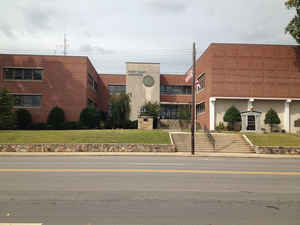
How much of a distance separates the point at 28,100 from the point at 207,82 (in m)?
27.5

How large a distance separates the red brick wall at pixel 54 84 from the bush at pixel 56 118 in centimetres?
132

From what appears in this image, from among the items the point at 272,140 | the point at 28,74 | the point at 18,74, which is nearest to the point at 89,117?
the point at 28,74

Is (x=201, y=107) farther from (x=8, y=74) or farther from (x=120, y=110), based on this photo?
(x=8, y=74)

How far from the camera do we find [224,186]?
763cm

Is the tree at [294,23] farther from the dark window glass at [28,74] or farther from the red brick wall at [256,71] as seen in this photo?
the dark window glass at [28,74]

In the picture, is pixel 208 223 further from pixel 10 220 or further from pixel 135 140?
pixel 135 140

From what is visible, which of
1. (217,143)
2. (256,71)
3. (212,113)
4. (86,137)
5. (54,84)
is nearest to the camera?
(86,137)

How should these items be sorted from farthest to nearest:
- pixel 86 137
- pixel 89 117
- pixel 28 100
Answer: pixel 28 100 < pixel 89 117 < pixel 86 137

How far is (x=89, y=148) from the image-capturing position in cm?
2097

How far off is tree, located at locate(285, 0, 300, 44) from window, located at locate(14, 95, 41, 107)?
38.6m

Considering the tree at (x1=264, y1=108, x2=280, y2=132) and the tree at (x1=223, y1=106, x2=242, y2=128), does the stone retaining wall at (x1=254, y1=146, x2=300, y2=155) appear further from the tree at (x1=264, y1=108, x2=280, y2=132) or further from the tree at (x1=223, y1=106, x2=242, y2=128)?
the tree at (x1=264, y1=108, x2=280, y2=132)

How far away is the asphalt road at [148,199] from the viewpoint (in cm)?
480

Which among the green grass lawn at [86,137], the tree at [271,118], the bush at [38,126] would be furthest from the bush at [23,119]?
the tree at [271,118]

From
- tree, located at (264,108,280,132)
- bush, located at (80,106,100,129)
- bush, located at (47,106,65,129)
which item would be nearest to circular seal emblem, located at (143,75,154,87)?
bush, located at (80,106,100,129)
